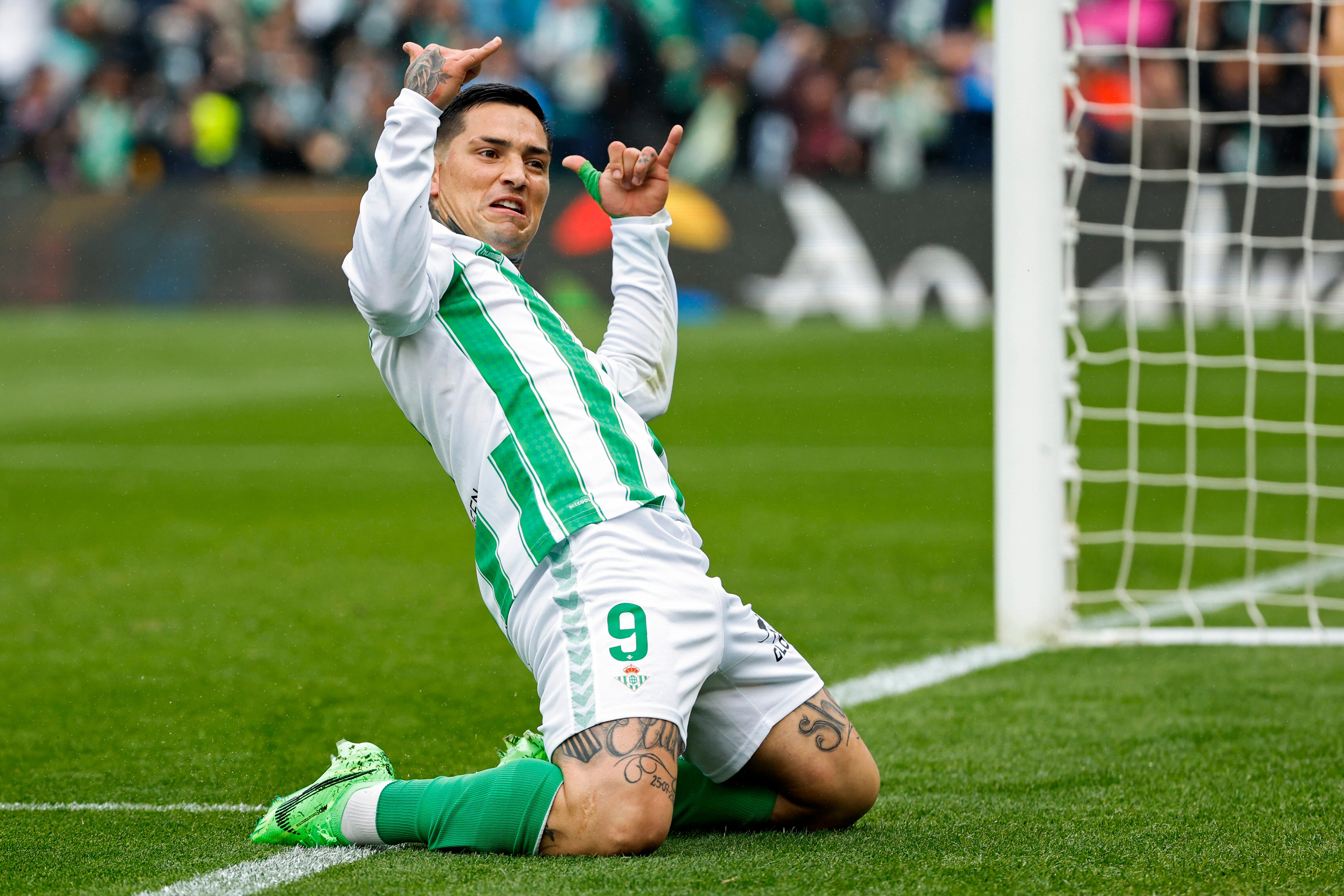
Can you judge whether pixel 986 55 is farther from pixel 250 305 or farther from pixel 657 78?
pixel 250 305

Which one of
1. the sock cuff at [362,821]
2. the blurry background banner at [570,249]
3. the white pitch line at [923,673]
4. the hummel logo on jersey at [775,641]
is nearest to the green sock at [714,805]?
the hummel logo on jersey at [775,641]

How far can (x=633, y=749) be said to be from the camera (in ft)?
8.81

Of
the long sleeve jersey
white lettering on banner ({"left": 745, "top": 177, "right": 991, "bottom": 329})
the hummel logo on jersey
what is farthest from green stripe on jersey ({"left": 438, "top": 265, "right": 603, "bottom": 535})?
white lettering on banner ({"left": 745, "top": 177, "right": 991, "bottom": 329})

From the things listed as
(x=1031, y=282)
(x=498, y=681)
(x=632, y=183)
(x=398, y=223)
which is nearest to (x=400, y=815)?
(x=398, y=223)

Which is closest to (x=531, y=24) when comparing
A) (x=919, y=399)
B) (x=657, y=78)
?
(x=657, y=78)

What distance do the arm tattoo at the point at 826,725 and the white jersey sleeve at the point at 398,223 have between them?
3.24ft

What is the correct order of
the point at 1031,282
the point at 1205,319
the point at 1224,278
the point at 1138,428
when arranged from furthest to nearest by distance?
the point at 1205,319 < the point at 1224,278 < the point at 1138,428 < the point at 1031,282

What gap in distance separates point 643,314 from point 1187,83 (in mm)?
12404

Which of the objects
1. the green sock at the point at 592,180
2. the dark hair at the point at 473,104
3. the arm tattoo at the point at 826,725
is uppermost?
the dark hair at the point at 473,104

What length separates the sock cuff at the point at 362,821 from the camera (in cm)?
280

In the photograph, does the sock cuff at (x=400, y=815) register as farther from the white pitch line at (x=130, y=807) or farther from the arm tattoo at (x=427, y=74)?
the arm tattoo at (x=427, y=74)

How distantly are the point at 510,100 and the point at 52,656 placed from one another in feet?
7.88

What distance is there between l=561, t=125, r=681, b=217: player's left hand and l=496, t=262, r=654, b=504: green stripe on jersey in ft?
1.24

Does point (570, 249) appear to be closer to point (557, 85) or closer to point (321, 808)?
point (557, 85)
